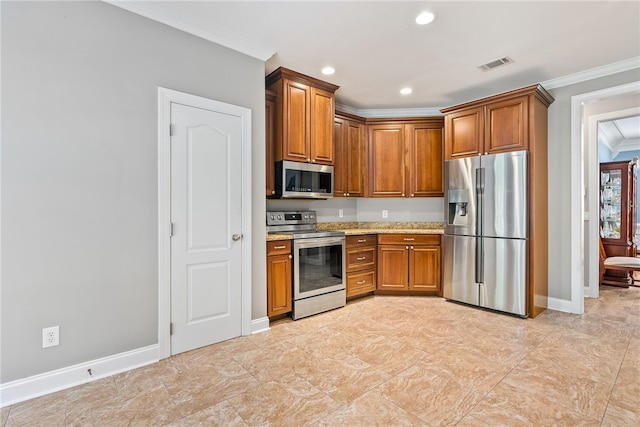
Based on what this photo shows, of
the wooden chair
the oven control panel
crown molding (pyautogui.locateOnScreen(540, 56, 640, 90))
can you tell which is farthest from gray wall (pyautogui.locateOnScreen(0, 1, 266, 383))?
the wooden chair

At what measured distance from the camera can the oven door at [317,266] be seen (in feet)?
11.1

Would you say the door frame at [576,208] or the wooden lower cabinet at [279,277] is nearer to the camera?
the wooden lower cabinet at [279,277]

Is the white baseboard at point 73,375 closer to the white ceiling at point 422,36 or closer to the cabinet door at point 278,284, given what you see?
the cabinet door at point 278,284

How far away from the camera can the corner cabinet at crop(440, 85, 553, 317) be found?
11.1 ft

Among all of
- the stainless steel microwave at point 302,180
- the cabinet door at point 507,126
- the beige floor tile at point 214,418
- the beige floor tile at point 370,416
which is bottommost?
the beige floor tile at point 214,418

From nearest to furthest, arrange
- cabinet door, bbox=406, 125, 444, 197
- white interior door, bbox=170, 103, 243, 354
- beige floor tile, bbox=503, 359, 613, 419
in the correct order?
1. beige floor tile, bbox=503, 359, 613, 419
2. white interior door, bbox=170, 103, 243, 354
3. cabinet door, bbox=406, 125, 444, 197

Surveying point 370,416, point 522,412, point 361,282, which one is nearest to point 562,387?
point 522,412

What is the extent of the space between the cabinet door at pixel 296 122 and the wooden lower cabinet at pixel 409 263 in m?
1.69

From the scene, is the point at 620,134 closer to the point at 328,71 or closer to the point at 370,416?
the point at 328,71

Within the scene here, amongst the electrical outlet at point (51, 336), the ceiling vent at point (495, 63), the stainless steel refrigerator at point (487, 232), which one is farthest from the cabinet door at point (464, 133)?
the electrical outlet at point (51, 336)

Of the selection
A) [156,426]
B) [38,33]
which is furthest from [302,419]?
[38,33]

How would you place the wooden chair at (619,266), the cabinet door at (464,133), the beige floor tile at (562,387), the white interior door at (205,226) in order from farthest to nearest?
1. the wooden chair at (619,266)
2. the cabinet door at (464,133)
3. the white interior door at (205,226)
4. the beige floor tile at (562,387)

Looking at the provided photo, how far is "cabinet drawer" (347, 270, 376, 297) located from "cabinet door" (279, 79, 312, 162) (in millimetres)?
1638

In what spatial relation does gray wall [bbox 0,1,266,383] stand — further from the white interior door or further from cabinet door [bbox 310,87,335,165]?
cabinet door [bbox 310,87,335,165]
